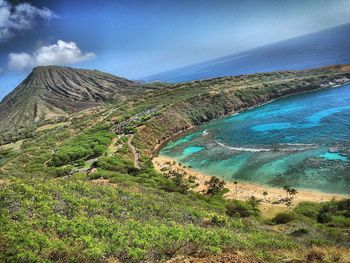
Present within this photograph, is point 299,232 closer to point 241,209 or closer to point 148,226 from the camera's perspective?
point 241,209

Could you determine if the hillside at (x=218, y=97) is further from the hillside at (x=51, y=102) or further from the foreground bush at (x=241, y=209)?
the hillside at (x=51, y=102)

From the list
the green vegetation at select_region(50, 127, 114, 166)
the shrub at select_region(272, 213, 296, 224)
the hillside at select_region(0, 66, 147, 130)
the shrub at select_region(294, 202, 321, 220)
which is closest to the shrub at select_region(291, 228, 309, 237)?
the shrub at select_region(272, 213, 296, 224)

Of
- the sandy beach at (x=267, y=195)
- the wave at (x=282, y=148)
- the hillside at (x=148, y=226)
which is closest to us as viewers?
the hillside at (x=148, y=226)

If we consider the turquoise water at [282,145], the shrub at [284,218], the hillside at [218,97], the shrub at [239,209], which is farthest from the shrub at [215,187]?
the hillside at [218,97]

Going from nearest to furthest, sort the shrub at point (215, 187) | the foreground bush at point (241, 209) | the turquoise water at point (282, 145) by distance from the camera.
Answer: the foreground bush at point (241, 209)
the shrub at point (215, 187)
the turquoise water at point (282, 145)

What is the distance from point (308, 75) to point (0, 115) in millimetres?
172864

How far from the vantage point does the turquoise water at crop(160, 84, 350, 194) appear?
4662 centimetres

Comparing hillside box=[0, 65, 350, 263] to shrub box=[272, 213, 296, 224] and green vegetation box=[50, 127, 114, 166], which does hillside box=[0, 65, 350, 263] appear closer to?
shrub box=[272, 213, 296, 224]

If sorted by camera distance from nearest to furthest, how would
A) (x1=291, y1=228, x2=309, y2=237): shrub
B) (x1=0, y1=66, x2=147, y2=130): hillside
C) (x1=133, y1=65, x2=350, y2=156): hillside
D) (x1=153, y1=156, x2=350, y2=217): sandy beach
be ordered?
(x1=291, y1=228, x2=309, y2=237): shrub, (x1=153, y1=156, x2=350, y2=217): sandy beach, (x1=133, y1=65, x2=350, y2=156): hillside, (x1=0, y1=66, x2=147, y2=130): hillside

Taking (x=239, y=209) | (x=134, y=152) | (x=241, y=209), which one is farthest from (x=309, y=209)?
(x=134, y=152)

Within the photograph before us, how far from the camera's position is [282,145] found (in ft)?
202

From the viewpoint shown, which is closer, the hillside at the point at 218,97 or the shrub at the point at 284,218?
the shrub at the point at 284,218

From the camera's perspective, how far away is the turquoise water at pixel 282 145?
4662cm

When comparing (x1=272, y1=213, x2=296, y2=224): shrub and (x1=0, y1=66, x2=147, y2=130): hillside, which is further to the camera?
(x1=0, y1=66, x2=147, y2=130): hillside
